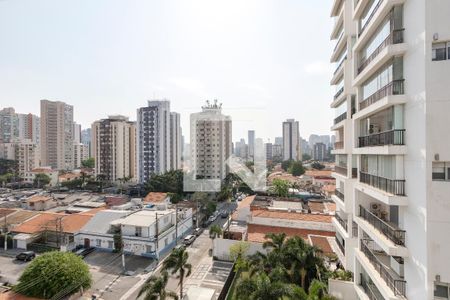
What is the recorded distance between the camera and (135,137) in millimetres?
56062

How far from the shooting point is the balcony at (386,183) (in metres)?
6.57

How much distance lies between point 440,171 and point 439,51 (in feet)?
8.68

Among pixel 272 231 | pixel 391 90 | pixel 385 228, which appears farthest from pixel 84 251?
pixel 391 90

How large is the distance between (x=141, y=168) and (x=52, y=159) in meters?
33.6

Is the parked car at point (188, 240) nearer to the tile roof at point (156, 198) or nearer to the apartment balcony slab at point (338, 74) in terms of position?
the tile roof at point (156, 198)

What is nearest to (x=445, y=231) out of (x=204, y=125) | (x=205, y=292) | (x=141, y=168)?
(x=205, y=292)

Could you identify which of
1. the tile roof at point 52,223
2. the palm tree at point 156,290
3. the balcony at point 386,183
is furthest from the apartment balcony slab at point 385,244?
the tile roof at point 52,223

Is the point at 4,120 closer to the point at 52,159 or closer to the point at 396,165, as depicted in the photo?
the point at 52,159

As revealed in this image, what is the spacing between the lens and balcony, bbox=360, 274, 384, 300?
7.99 metres

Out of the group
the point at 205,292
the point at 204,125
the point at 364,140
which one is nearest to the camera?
the point at 364,140

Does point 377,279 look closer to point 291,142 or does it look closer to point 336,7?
point 336,7

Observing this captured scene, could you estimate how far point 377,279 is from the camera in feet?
24.1

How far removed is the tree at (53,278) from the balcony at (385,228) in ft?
47.9

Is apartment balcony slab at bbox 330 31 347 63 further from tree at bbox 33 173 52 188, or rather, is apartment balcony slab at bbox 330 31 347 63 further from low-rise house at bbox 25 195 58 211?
tree at bbox 33 173 52 188
